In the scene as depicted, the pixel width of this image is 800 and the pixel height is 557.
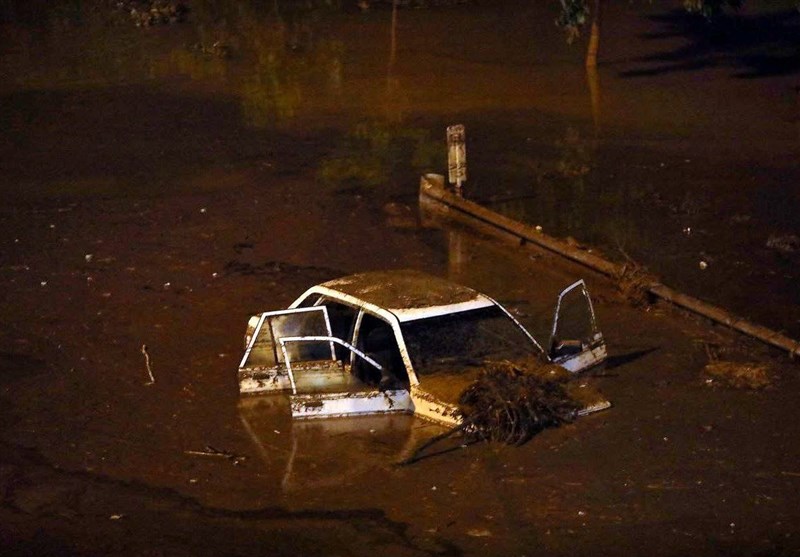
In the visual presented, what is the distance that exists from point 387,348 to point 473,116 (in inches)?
551

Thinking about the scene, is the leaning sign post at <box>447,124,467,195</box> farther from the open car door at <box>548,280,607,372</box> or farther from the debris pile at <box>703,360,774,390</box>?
the debris pile at <box>703,360,774,390</box>

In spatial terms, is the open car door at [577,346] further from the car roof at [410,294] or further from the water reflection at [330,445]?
the water reflection at [330,445]

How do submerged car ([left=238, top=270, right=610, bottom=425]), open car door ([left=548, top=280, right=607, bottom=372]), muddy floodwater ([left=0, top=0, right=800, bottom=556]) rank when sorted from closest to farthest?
1. muddy floodwater ([left=0, top=0, right=800, bottom=556])
2. submerged car ([left=238, top=270, right=610, bottom=425])
3. open car door ([left=548, top=280, right=607, bottom=372])

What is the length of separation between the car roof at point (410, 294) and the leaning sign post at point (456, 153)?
6463 mm

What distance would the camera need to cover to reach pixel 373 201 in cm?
1900

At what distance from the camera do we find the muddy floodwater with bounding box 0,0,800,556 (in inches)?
370

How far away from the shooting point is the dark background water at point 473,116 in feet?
59.2

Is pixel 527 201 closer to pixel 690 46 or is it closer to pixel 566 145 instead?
pixel 566 145

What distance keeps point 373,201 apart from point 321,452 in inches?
347

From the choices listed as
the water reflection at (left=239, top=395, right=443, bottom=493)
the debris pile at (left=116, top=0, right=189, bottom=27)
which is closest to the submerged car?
the water reflection at (left=239, top=395, right=443, bottom=493)

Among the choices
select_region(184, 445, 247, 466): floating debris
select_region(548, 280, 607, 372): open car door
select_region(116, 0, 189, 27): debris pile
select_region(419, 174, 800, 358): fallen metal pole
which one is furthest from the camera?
select_region(116, 0, 189, 27): debris pile

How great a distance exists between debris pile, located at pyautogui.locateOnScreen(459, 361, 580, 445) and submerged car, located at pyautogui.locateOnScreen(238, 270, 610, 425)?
0.56ft

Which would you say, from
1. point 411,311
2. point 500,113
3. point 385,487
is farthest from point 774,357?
point 500,113

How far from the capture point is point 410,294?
1126 cm
